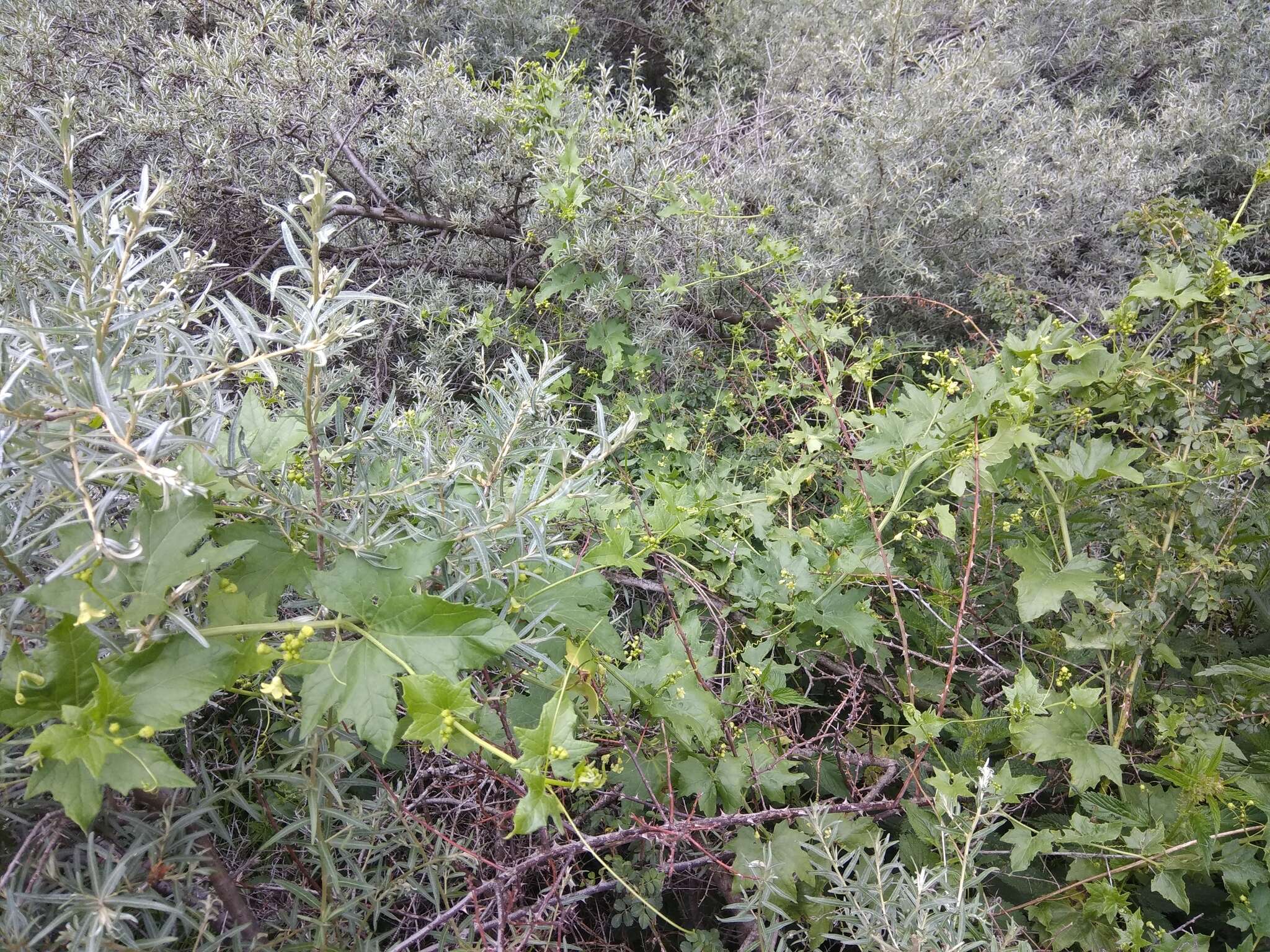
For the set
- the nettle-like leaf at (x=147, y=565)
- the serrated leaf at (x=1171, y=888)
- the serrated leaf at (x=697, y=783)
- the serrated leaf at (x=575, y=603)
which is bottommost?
the serrated leaf at (x=697, y=783)

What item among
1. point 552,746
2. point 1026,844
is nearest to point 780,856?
point 1026,844

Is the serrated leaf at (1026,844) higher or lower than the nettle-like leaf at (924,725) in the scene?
lower

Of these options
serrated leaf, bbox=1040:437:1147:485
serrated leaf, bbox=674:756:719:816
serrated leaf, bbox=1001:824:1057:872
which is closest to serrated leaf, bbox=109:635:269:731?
serrated leaf, bbox=674:756:719:816

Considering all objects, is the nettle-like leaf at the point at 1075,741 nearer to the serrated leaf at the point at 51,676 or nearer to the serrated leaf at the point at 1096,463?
the serrated leaf at the point at 1096,463

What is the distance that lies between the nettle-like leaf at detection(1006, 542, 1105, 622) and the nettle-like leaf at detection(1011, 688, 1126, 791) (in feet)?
0.64

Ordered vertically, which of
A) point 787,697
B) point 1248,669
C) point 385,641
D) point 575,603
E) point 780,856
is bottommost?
point 780,856

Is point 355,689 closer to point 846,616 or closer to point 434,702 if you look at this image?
point 434,702

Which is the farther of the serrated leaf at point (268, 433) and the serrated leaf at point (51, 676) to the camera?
Result: the serrated leaf at point (268, 433)

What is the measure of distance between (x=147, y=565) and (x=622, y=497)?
1.41m

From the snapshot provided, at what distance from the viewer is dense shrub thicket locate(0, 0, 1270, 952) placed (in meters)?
1.07

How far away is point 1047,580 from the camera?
177cm

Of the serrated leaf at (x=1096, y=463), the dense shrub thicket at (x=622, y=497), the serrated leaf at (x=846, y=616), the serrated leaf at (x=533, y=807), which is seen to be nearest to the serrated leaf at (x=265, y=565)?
the dense shrub thicket at (x=622, y=497)

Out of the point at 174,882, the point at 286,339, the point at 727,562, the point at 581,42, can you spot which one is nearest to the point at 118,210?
the point at 286,339

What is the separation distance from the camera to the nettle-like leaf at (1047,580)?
171 centimetres
